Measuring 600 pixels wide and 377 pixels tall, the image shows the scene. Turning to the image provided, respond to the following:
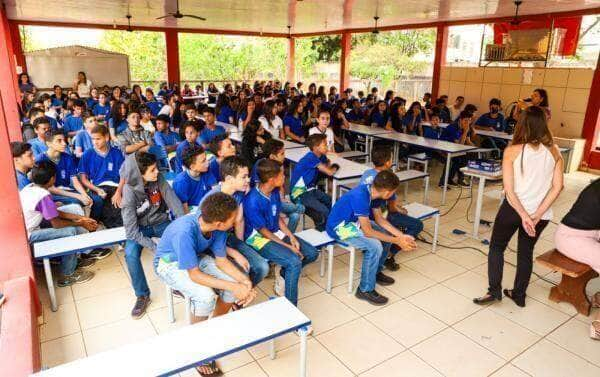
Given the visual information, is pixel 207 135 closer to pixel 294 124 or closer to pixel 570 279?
pixel 294 124

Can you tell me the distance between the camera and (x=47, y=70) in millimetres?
11875

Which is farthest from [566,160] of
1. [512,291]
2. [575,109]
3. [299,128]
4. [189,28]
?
[189,28]

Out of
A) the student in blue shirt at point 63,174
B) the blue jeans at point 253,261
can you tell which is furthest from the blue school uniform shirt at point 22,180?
the blue jeans at point 253,261

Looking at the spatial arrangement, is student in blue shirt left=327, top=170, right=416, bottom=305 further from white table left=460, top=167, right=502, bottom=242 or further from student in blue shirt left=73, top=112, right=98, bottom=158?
student in blue shirt left=73, top=112, right=98, bottom=158

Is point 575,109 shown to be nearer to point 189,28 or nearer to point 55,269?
→ point 55,269

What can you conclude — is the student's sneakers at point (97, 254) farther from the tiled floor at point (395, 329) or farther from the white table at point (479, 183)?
the white table at point (479, 183)

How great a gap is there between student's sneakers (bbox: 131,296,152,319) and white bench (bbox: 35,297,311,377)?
116cm

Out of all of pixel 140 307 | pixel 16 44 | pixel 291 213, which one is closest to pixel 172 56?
pixel 16 44

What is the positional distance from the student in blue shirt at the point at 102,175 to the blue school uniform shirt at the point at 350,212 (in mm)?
2166

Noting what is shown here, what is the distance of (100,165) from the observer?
14.2 ft

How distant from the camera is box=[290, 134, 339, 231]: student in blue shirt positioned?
420 cm

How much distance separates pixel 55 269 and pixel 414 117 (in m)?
6.05

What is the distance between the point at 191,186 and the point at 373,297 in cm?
175

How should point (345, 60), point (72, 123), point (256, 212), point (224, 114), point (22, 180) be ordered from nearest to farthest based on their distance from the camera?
point (256, 212)
point (22, 180)
point (72, 123)
point (224, 114)
point (345, 60)
